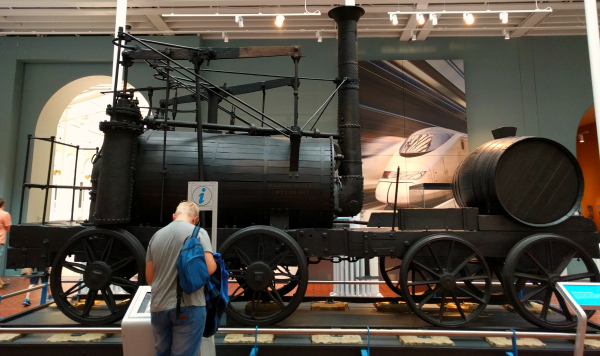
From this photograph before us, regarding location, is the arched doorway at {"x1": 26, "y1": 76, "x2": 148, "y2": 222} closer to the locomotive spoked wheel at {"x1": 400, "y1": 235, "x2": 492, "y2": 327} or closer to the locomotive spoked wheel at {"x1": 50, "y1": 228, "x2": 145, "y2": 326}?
the locomotive spoked wheel at {"x1": 50, "y1": 228, "x2": 145, "y2": 326}

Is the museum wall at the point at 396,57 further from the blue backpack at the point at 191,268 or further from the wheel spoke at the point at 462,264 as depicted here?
the blue backpack at the point at 191,268

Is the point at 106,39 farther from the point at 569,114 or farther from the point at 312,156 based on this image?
the point at 569,114

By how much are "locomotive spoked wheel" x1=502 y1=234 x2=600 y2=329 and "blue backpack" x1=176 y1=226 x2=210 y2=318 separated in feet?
11.7

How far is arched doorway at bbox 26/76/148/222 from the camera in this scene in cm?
998

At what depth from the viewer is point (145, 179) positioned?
4570 millimetres

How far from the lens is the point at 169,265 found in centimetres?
291

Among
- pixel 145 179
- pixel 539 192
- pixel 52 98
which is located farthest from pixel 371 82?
pixel 52 98

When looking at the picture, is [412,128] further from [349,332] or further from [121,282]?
[121,282]

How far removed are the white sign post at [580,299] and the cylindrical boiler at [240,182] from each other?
8.51ft

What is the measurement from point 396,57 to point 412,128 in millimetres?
2094

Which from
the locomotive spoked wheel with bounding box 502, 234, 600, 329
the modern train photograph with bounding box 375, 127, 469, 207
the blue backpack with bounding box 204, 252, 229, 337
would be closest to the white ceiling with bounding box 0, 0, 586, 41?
the modern train photograph with bounding box 375, 127, 469, 207

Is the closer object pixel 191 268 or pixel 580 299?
pixel 191 268

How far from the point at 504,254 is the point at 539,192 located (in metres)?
0.91

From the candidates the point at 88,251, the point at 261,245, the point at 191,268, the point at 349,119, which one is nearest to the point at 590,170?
the point at 349,119
